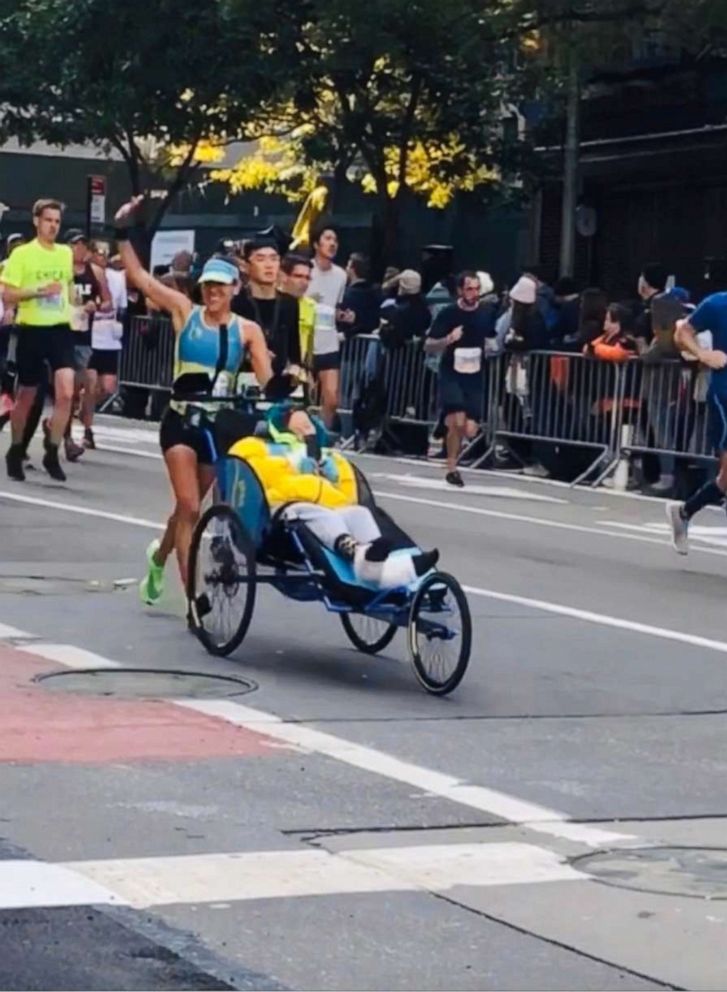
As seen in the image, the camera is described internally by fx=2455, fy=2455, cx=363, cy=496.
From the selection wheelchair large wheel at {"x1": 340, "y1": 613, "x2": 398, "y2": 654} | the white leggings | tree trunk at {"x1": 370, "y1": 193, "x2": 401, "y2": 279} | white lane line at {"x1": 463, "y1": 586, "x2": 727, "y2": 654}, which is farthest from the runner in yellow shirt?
tree trunk at {"x1": 370, "y1": 193, "x2": 401, "y2": 279}

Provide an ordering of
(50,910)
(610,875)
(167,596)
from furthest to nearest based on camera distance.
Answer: (167,596)
(610,875)
(50,910)

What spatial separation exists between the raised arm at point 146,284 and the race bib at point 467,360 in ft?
29.5

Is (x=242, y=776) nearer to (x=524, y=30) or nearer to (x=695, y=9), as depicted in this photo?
(x=695, y=9)

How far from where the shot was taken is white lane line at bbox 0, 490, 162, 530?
1602 centimetres

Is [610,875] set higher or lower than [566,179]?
lower

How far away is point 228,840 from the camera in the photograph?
24.0 feet

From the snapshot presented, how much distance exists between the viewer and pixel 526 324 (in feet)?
73.4

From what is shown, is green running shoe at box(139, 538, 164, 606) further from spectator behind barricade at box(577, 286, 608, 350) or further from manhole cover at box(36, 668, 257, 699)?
spectator behind barricade at box(577, 286, 608, 350)

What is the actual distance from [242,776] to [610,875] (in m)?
1.62

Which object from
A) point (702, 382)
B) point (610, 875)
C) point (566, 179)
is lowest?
point (610, 875)

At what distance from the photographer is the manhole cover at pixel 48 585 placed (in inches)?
495

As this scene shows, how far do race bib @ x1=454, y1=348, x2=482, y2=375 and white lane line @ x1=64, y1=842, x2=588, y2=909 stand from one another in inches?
525

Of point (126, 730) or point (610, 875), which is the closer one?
point (610, 875)

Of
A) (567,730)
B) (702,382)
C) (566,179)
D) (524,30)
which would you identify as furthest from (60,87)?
(567,730)
